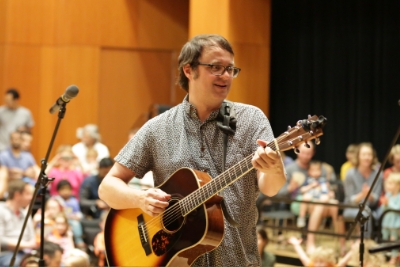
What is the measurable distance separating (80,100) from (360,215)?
375 inches

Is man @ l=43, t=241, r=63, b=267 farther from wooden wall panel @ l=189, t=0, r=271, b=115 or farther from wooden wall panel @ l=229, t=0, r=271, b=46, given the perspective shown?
wooden wall panel @ l=229, t=0, r=271, b=46

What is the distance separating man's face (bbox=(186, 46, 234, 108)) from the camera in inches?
121

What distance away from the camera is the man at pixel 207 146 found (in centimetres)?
302

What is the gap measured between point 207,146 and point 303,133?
58cm

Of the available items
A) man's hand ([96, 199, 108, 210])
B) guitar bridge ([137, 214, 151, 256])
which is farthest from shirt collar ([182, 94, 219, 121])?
man's hand ([96, 199, 108, 210])

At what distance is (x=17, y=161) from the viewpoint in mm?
9008

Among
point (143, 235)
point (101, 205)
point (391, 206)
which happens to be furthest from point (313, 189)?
point (143, 235)

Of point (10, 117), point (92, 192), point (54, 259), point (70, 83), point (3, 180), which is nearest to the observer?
point (54, 259)

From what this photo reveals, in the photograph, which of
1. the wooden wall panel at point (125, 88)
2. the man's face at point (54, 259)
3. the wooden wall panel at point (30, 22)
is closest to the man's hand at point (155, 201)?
the man's face at point (54, 259)

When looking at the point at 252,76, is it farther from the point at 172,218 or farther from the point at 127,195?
the point at 172,218

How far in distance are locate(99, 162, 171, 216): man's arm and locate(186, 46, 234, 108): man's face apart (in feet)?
1.66

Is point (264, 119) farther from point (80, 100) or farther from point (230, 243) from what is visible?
point (80, 100)

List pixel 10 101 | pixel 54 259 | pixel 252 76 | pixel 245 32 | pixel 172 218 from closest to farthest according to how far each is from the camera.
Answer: pixel 172 218 < pixel 54 259 < pixel 10 101 < pixel 245 32 < pixel 252 76

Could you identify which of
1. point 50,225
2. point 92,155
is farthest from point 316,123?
point 92,155
